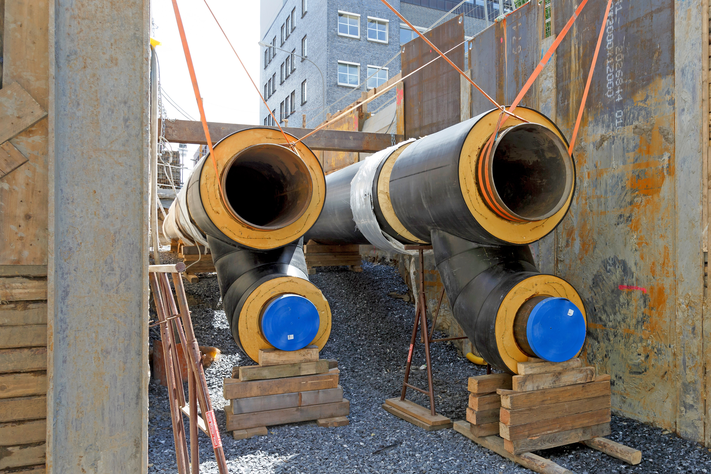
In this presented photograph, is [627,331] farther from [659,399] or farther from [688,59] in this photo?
[688,59]

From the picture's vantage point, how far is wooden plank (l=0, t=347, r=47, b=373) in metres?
2.17

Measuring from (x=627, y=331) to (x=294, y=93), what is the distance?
2612 centimetres

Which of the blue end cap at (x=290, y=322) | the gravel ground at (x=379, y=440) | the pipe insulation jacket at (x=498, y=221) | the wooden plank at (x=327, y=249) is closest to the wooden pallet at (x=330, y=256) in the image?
the wooden plank at (x=327, y=249)

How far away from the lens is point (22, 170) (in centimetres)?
222

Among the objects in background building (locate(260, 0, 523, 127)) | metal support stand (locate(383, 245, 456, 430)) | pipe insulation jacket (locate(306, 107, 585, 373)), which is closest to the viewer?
pipe insulation jacket (locate(306, 107, 585, 373))

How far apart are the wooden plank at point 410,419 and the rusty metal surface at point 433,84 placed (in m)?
4.07

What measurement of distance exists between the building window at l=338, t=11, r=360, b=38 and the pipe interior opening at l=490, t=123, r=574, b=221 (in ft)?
74.2

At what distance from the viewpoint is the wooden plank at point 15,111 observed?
2184 mm

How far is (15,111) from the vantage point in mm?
2205

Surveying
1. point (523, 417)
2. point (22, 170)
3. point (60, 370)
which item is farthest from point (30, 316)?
point (523, 417)

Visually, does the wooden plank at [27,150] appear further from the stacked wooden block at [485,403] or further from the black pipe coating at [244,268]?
the stacked wooden block at [485,403]

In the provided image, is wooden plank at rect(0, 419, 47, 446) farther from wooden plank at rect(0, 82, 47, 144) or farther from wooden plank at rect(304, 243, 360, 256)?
wooden plank at rect(304, 243, 360, 256)

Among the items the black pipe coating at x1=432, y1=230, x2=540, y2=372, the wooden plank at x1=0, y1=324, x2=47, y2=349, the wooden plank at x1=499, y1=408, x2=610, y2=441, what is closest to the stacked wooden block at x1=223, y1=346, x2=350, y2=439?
the black pipe coating at x1=432, y1=230, x2=540, y2=372

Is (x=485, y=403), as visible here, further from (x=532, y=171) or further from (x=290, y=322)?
(x=532, y=171)
